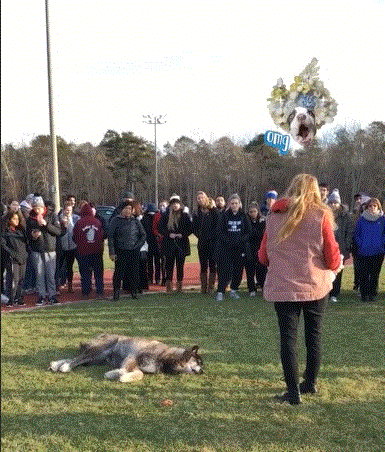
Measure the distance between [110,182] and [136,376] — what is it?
49.2 meters

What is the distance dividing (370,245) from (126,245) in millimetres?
4344

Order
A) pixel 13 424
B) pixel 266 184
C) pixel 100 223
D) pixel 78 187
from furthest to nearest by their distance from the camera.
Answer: pixel 78 187 → pixel 266 184 → pixel 100 223 → pixel 13 424

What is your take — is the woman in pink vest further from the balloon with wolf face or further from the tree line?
the tree line

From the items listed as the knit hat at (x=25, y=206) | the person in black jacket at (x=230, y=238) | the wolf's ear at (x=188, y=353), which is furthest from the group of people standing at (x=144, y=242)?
the wolf's ear at (x=188, y=353)

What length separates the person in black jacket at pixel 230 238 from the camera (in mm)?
10031

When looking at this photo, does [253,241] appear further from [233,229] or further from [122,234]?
[122,234]

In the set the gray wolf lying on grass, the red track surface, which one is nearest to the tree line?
the red track surface

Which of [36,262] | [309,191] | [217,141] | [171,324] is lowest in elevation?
[171,324]

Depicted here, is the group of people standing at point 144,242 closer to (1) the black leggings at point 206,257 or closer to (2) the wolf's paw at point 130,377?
(1) the black leggings at point 206,257

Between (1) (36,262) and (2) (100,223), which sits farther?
(2) (100,223)

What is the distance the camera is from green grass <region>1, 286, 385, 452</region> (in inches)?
164

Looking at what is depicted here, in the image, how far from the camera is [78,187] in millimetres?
52469

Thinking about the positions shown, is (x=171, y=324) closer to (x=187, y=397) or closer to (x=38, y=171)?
(x=187, y=397)

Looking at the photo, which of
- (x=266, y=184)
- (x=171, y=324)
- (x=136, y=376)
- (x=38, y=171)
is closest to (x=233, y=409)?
(x=136, y=376)
